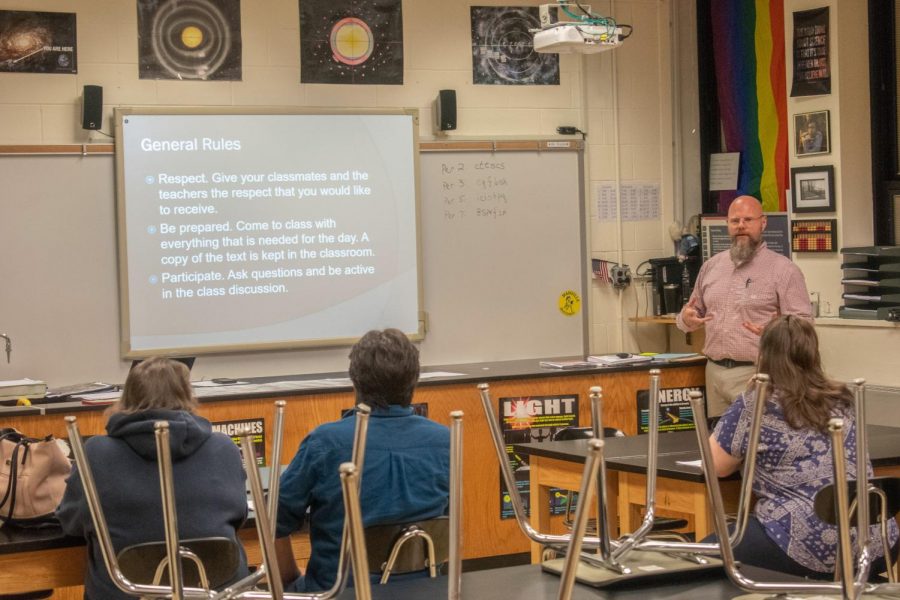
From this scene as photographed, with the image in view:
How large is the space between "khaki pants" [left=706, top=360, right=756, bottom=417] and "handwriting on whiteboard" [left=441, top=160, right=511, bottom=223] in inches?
55.7

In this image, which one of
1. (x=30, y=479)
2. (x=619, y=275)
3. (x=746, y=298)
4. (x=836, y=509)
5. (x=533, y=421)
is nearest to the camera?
(x=836, y=509)

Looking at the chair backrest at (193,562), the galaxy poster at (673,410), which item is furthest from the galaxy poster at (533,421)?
the chair backrest at (193,562)

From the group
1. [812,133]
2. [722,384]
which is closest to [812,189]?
→ [812,133]

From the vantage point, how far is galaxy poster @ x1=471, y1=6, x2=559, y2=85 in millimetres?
6426

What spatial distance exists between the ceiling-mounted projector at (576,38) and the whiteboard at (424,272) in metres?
1.44

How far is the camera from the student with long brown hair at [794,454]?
317cm

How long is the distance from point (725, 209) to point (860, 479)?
5.51m

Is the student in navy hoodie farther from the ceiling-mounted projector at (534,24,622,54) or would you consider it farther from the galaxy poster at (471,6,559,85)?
the galaxy poster at (471,6,559,85)

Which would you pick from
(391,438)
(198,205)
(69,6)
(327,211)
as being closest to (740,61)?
(327,211)

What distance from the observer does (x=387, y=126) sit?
243 inches

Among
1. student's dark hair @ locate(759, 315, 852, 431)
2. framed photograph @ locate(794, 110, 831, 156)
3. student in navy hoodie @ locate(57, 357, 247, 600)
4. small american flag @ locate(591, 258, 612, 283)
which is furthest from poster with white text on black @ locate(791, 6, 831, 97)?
A: student in navy hoodie @ locate(57, 357, 247, 600)

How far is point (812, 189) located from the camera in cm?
599

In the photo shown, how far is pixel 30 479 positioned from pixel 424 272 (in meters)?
3.45

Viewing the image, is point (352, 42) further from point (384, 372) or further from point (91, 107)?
point (384, 372)
